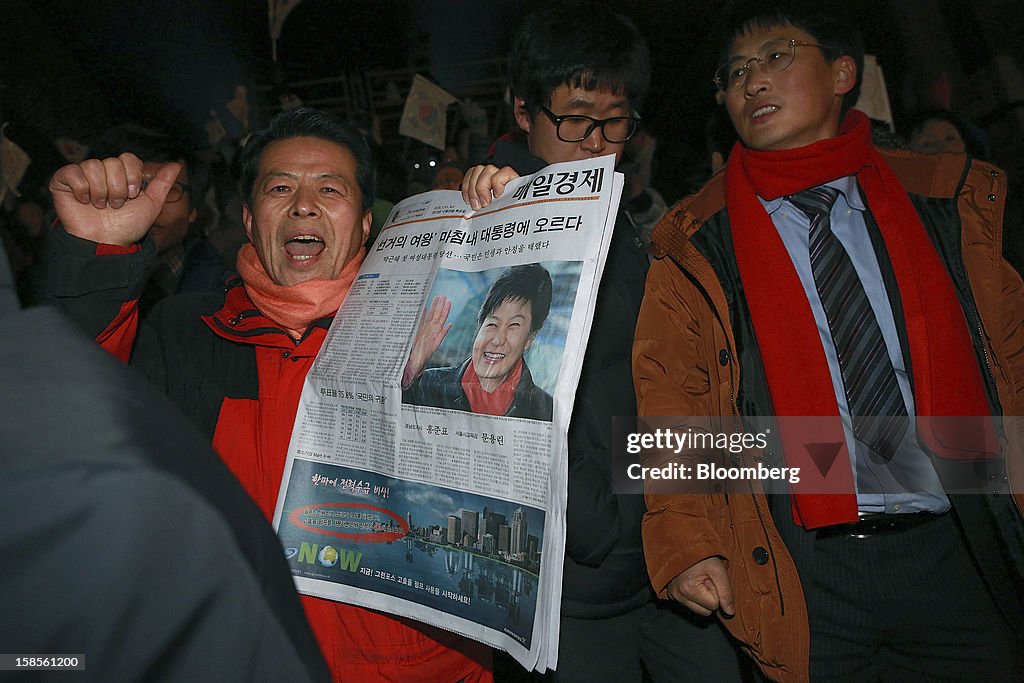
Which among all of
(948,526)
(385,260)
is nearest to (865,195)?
(948,526)

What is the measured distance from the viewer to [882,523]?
1.39 metres

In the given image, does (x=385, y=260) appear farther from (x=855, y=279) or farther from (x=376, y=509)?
(x=855, y=279)

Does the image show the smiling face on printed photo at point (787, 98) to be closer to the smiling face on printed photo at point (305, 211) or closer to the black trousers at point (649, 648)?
the smiling face on printed photo at point (305, 211)

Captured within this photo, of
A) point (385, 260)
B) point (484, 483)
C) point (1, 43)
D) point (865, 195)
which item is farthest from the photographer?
point (1, 43)

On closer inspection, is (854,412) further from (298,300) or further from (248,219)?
(248,219)

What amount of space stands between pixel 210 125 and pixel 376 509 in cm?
510

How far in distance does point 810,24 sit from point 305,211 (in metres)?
1.22

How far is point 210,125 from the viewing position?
5383 millimetres

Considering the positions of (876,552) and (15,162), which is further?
(15,162)

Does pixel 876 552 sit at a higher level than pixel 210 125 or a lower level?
lower

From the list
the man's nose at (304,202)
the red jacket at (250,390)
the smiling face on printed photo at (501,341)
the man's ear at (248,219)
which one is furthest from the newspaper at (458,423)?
Answer: the man's ear at (248,219)

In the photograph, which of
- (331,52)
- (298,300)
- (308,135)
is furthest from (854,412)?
(331,52)

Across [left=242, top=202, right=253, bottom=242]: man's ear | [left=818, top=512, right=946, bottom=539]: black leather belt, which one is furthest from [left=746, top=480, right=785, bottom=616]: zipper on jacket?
[left=242, top=202, right=253, bottom=242]: man's ear

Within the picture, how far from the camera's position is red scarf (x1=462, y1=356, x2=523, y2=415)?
0.95 metres
